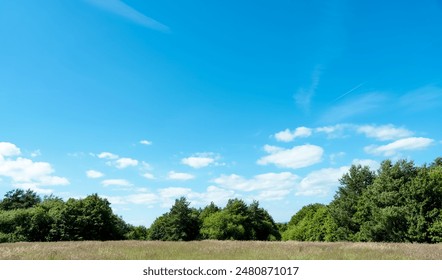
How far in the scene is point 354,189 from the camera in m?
51.7

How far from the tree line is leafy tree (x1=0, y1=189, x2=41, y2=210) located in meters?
0.21

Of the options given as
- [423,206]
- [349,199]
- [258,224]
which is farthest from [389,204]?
[258,224]

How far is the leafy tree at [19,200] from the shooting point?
268 ft

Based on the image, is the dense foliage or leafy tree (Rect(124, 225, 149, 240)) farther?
leafy tree (Rect(124, 225, 149, 240))

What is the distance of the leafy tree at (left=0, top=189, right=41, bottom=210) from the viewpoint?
8175cm

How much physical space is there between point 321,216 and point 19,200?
235ft

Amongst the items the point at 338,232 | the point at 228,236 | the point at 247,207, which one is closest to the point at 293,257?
the point at 338,232

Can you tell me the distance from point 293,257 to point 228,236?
48829 mm

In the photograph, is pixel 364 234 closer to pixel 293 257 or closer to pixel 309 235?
pixel 293 257

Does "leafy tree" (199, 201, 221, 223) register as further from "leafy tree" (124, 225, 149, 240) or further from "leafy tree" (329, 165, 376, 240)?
"leafy tree" (329, 165, 376, 240)

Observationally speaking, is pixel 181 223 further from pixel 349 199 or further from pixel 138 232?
pixel 138 232

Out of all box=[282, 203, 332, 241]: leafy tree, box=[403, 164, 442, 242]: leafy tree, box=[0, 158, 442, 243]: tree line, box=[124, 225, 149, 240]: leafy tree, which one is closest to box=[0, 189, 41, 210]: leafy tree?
box=[0, 158, 442, 243]: tree line

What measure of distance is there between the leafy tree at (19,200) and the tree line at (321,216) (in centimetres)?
21
